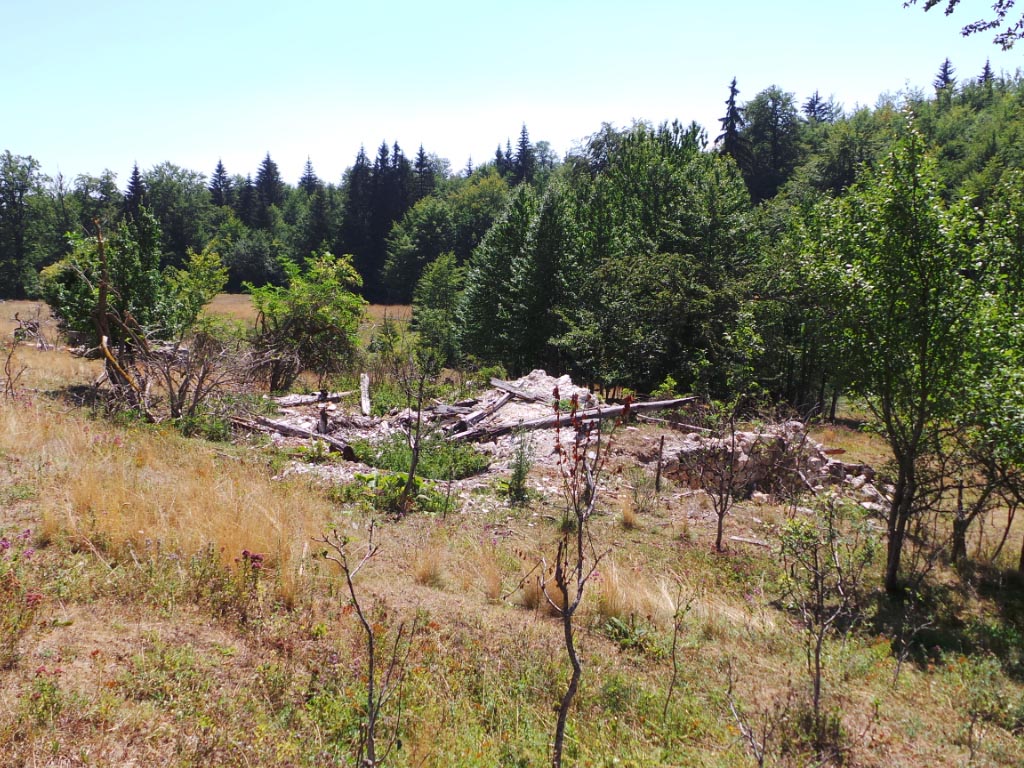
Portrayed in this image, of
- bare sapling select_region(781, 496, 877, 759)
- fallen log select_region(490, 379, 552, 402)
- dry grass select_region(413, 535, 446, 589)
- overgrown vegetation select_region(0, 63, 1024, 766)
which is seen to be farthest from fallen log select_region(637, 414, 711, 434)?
dry grass select_region(413, 535, 446, 589)

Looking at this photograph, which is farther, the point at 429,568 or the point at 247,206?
the point at 247,206

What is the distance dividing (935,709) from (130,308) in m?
15.2

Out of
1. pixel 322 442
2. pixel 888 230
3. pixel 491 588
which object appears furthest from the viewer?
pixel 322 442

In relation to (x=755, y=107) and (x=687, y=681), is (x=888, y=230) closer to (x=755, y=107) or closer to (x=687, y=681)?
(x=687, y=681)

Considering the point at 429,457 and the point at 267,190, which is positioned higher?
the point at 267,190

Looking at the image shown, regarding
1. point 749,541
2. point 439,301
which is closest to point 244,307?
point 439,301

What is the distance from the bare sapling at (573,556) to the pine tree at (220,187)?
8270 cm

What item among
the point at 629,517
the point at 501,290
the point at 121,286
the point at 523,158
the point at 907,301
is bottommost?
the point at 629,517

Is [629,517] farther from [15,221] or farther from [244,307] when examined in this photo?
[15,221]

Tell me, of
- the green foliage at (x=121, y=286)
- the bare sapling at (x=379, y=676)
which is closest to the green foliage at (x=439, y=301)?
the green foliage at (x=121, y=286)

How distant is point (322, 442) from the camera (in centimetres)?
1038

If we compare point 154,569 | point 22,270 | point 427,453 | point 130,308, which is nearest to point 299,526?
point 154,569

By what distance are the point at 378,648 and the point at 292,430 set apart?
818 cm

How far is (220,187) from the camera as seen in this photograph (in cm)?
7938
